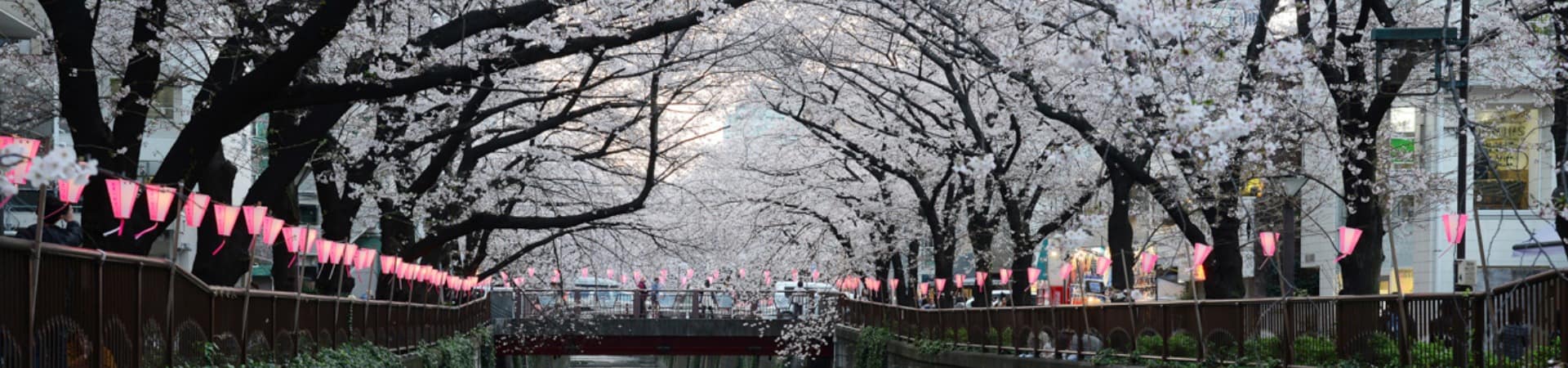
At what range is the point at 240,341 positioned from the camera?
14.5m

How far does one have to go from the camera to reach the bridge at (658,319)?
4353cm

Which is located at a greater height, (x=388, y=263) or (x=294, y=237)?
(x=294, y=237)

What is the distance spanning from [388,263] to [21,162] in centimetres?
1904

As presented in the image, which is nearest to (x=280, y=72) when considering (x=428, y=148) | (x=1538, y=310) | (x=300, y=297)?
(x=300, y=297)

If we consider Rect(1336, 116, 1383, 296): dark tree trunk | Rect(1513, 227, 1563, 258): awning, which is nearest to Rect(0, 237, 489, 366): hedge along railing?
Rect(1336, 116, 1383, 296): dark tree trunk

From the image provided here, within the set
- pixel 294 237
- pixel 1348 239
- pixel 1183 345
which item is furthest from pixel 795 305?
pixel 1348 239

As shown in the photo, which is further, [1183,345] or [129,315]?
[1183,345]

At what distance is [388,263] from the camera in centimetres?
2550

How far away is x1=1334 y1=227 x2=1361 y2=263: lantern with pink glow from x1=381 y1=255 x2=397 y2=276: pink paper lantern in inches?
575

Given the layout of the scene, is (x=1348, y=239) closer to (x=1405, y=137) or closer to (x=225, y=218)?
(x=225, y=218)

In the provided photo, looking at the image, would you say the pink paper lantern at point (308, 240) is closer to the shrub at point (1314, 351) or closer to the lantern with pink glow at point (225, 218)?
the lantern with pink glow at point (225, 218)

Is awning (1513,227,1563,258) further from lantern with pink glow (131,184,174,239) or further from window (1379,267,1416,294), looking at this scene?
window (1379,267,1416,294)

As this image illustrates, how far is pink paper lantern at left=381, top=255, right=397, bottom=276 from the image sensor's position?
25.4 m

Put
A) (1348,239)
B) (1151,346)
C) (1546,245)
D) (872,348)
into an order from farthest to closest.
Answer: (872,348)
(1151,346)
(1546,245)
(1348,239)
